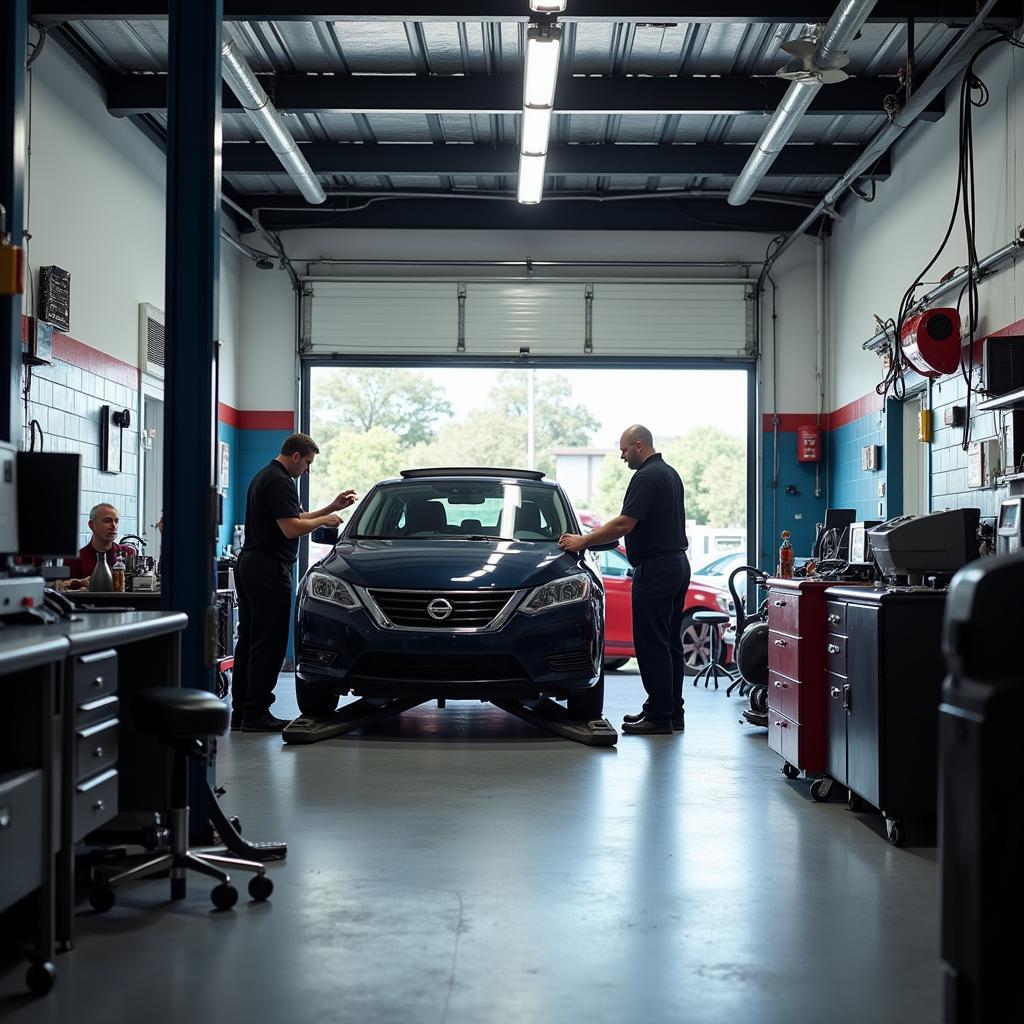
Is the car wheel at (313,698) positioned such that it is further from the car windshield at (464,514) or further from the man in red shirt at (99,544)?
the man in red shirt at (99,544)

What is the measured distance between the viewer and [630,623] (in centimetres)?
1124

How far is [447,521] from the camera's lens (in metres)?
7.39

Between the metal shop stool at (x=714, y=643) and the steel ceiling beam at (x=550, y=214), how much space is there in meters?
3.93

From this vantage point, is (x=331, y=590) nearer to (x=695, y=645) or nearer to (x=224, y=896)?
(x=224, y=896)

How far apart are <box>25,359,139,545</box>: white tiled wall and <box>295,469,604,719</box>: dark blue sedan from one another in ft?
5.34

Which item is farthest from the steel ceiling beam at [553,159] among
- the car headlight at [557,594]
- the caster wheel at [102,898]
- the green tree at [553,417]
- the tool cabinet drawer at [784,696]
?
the green tree at [553,417]

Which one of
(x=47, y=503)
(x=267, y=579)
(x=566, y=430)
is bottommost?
(x=267, y=579)

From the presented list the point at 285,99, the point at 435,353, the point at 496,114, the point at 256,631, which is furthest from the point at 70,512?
the point at 435,353

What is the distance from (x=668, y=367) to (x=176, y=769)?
9.63 m

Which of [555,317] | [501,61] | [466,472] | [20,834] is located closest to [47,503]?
[20,834]

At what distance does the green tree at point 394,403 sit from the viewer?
18.5m

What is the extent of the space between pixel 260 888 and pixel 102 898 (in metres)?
0.42

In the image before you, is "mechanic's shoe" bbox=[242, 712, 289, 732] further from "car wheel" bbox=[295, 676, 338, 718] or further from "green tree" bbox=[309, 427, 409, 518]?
"green tree" bbox=[309, 427, 409, 518]

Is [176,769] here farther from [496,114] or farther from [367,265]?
A: [367,265]
